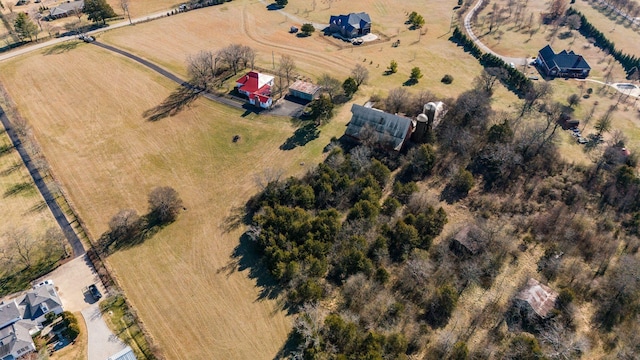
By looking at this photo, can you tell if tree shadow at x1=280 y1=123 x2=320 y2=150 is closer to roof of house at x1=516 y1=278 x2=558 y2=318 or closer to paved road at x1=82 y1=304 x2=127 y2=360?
paved road at x1=82 y1=304 x2=127 y2=360

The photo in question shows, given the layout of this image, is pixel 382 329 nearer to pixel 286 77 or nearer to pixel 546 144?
pixel 546 144

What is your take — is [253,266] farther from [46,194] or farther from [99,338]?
[46,194]

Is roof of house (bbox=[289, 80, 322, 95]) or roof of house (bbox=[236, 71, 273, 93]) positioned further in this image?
roof of house (bbox=[236, 71, 273, 93])

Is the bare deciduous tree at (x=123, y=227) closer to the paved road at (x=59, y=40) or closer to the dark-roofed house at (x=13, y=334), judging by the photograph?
the dark-roofed house at (x=13, y=334)

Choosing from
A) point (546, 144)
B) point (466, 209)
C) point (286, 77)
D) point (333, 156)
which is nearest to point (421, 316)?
point (466, 209)

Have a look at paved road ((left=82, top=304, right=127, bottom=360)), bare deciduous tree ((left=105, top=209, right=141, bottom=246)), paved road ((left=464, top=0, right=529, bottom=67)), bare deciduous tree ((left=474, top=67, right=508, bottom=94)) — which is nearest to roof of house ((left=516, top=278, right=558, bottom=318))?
paved road ((left=82, top=304, right=127, bottom=360))
